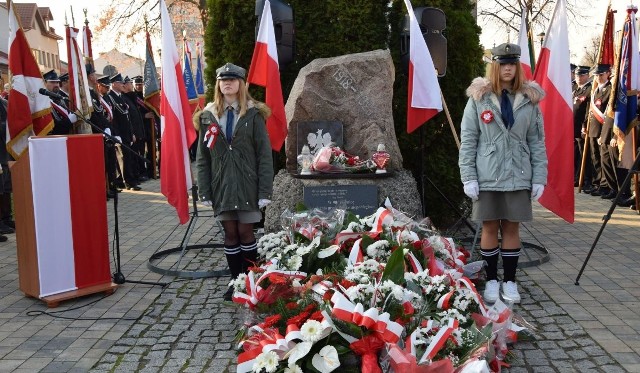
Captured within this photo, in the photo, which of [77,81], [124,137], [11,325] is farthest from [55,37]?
[11,325]

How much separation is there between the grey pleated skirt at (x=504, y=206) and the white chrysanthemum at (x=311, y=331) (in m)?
2.12

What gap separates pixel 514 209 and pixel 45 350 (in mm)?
3561

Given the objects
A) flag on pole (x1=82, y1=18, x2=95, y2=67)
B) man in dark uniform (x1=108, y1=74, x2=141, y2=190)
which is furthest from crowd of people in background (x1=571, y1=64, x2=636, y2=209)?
man in dark uniform (x1=108, y1=74, x2=141, y2=190)

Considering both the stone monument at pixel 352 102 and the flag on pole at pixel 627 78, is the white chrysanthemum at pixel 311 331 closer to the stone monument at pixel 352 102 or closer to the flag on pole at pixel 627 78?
the stone monument at pixel 352 102

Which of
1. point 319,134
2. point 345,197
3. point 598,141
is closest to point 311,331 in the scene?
point 345,197

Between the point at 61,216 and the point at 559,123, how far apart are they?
4429 millimetres

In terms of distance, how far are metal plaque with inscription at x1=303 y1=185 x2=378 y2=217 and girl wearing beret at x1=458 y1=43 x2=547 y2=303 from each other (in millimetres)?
1742

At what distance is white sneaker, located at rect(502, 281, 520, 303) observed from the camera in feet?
18.2

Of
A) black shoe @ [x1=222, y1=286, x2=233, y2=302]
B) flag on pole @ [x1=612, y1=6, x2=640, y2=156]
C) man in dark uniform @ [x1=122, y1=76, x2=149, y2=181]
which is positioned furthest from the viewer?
man in dark uniform @ [x1=122, y1=76, x2=149, y2=181]

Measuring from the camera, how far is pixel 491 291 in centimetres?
557

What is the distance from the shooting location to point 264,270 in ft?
16.9

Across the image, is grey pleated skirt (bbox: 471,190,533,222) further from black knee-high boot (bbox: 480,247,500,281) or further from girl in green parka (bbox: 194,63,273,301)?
girl in green parka (bbox: 194,63,273,301)

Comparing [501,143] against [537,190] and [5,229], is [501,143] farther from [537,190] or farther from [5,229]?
[5,229]

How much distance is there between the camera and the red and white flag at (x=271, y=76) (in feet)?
23.5
